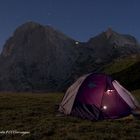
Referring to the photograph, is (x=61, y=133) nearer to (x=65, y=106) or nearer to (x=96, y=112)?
(x=96, y=112)

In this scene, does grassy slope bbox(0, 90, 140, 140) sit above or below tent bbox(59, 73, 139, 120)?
below

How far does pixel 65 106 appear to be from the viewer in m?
24.6

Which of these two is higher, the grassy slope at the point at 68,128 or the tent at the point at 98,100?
the tent at the point at 98,100

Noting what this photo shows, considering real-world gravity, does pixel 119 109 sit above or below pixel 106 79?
below

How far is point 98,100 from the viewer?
23.0 meters

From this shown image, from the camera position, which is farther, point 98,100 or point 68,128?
point 98,100

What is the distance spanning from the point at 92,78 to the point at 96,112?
10.8ft

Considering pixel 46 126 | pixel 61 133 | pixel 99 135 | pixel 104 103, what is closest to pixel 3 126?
pixel 46 126

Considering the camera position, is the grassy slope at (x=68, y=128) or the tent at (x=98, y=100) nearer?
the grassy slope at (x=68, y=128)

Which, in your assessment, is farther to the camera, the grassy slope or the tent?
the tent

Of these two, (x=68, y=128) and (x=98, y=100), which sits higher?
(x=98, y=100)

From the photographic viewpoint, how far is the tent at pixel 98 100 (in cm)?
2228

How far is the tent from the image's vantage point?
2228cm

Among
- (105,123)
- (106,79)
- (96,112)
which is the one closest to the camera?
(105,123)
